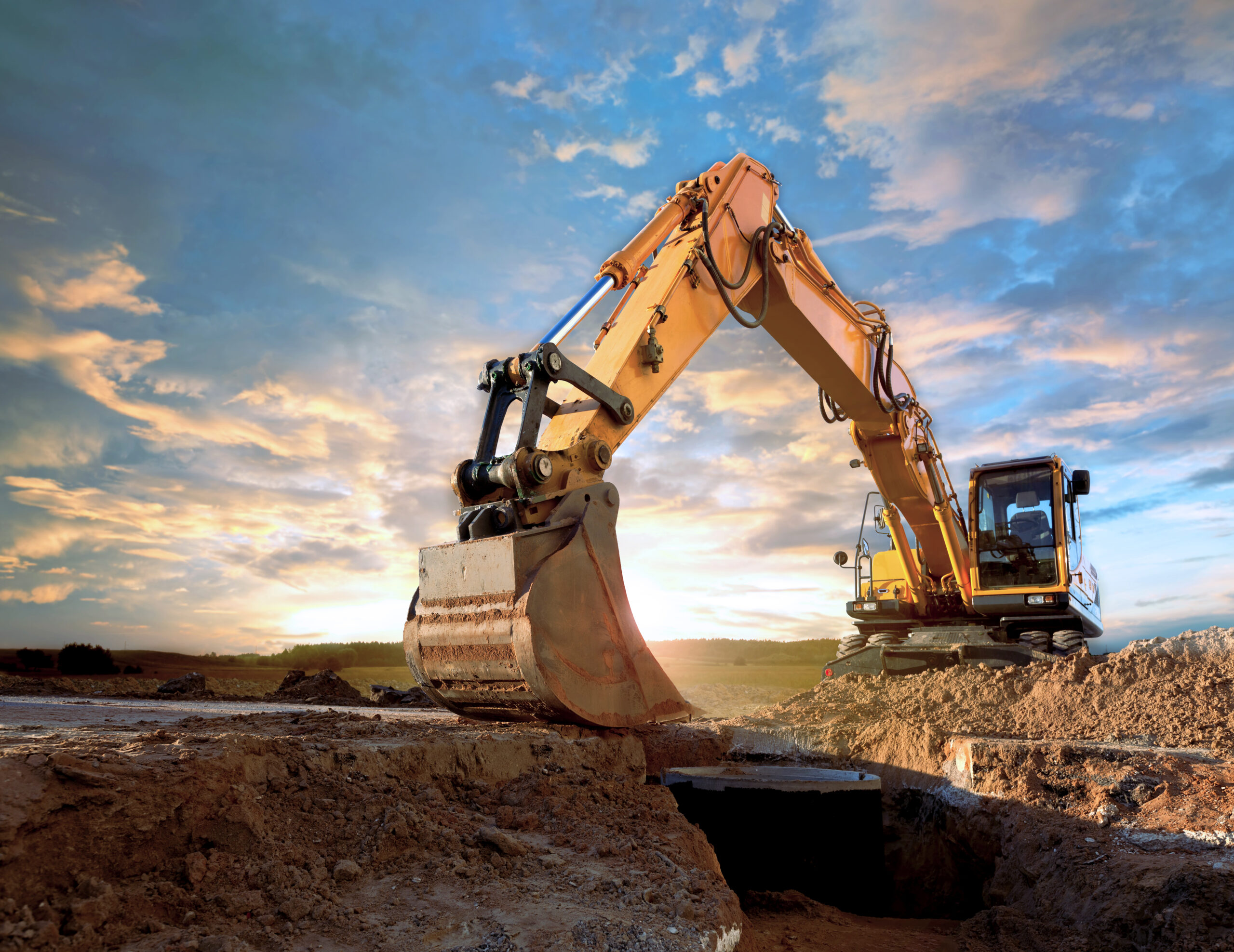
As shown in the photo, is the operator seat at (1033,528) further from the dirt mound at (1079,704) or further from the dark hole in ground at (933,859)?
the dark hole in ground at (933,859)

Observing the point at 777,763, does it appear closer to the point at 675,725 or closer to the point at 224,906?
the point at 675,725

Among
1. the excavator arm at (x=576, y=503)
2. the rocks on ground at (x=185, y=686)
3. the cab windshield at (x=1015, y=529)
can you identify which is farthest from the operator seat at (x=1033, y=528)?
the rocks on ground at (x=185, y=686)

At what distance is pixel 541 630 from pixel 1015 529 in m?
7.69

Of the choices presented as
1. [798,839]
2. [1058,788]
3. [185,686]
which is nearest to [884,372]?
[1058,788]

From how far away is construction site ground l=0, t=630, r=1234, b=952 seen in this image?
2.57 meters

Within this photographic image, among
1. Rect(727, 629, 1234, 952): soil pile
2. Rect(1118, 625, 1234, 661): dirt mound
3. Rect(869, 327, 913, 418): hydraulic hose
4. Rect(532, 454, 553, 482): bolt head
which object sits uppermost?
Rect(869, 327, 913, 418): hydraulic hose

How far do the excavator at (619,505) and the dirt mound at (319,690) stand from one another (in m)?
5.88

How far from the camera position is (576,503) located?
4805mm

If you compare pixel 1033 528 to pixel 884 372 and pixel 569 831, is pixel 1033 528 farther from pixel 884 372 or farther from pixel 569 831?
pixel 569 831

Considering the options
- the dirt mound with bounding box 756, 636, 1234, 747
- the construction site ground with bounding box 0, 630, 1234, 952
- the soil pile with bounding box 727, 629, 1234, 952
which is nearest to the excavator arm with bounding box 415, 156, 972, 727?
the construction site ground with bounding box 0, 630, 1234, 952

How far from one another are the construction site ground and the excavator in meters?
0.46

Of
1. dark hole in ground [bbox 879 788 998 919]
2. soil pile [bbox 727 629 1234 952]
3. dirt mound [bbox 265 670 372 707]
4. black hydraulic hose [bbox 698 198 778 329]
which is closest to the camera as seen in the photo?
soil pile [bbox 727 629 1234 952]

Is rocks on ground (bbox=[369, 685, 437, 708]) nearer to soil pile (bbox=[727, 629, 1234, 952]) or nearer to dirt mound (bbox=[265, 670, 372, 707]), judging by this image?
dirt mound (bbox=[265, 670, 372, 707])

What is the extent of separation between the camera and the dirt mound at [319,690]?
10188 mm
